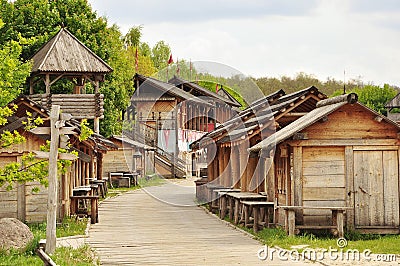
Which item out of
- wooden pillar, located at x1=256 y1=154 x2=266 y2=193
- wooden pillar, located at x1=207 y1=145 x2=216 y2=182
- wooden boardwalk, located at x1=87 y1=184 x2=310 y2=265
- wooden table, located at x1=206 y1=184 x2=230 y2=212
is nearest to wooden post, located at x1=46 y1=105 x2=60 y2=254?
wooden boardwalk, located at x1=87 y1=184 x2=310 y2=265

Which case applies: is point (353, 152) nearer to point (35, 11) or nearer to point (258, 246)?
point (258, 246)

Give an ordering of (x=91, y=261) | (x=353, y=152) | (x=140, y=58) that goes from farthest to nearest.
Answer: (x=140, y=58) → (x=353, y=152) → (x=91, y=261)

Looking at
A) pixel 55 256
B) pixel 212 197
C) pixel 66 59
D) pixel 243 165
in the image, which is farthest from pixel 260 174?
pixel 66 59

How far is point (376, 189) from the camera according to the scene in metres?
17.3

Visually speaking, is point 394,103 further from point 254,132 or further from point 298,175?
point 298,175

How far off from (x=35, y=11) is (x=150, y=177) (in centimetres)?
1424

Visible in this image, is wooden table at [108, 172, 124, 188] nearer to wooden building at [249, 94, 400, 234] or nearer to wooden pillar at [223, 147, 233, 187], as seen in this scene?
wooden pillar at [223, 147, 233, 187]

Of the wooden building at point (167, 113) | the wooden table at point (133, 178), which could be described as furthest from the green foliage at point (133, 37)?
the wooden table at point (133, 178)

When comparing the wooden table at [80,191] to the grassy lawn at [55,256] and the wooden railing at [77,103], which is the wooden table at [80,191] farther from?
the wooden railing at [77,103]

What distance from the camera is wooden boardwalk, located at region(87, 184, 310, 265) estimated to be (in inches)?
553

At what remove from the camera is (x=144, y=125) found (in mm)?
57594

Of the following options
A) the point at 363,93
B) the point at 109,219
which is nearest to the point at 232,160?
the point at 109,219

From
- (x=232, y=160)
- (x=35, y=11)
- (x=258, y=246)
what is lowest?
(x=258, y=246)
